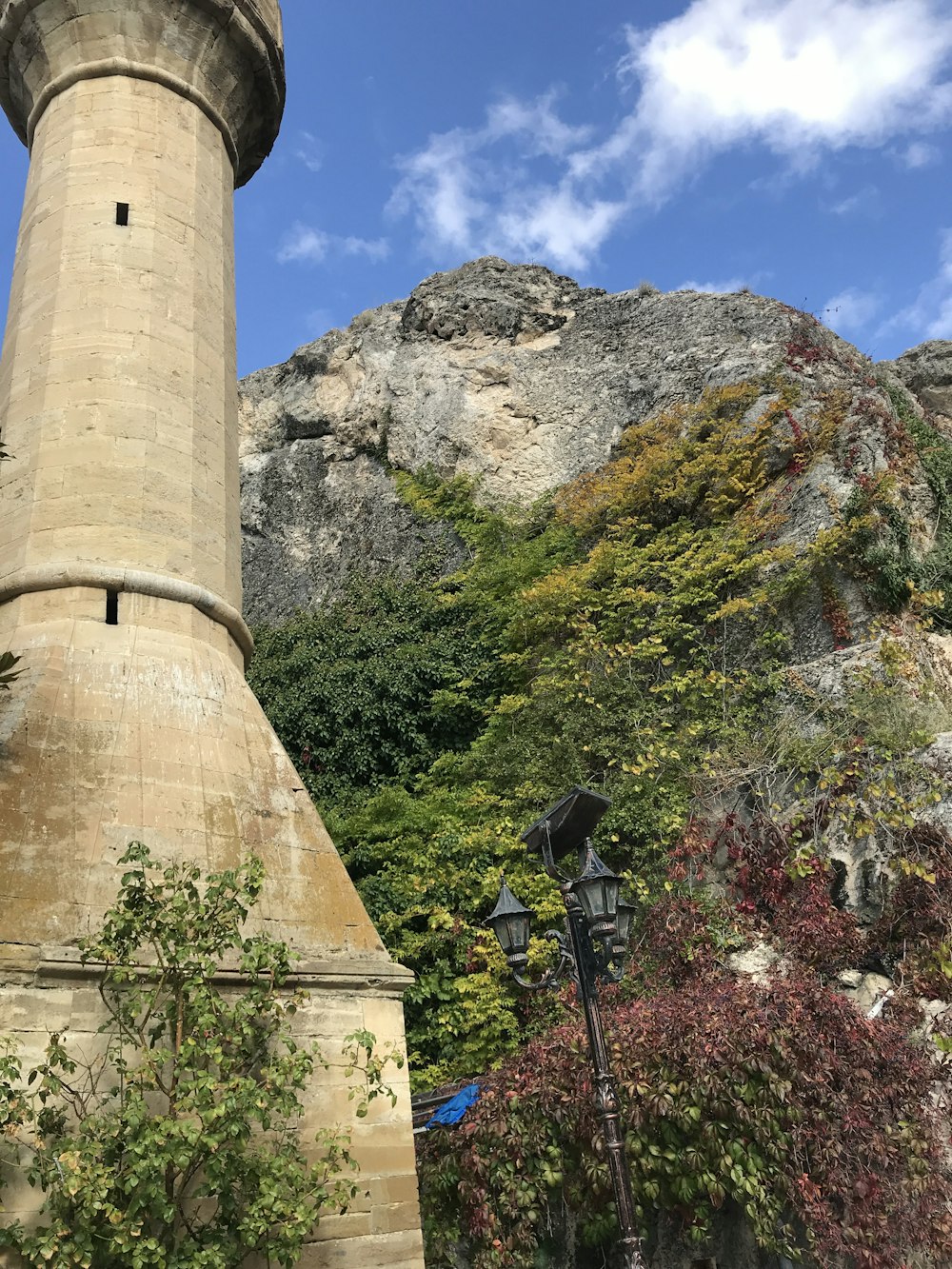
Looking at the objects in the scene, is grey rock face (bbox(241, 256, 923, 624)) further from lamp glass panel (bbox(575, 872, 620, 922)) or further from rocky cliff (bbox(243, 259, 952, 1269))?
lamp glass panel (bbox(575, 872, 620, 922))

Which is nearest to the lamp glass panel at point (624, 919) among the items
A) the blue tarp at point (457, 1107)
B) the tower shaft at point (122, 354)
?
the blue tarp at point (457, 1107)

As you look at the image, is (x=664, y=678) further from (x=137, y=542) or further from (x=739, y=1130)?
(x=137, y=542)

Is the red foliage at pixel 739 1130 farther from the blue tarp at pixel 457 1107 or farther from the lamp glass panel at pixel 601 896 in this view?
the lamp glass panel at pixel 601 896

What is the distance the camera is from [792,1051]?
680cm

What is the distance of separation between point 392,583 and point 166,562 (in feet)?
33.4

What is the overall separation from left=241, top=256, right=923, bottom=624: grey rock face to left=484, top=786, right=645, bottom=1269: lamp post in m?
10.4

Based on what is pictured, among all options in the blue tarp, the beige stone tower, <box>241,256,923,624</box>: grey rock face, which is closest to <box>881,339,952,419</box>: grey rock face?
<box>241,256,923,624</box>: grey rock face

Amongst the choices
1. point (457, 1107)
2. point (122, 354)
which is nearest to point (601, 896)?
point (457, 1107)

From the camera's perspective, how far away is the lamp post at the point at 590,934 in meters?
4.99

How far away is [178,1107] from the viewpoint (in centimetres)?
453

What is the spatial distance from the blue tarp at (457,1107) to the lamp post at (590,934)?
224 centimetres

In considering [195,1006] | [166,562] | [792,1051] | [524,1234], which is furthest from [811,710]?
[195,1006]

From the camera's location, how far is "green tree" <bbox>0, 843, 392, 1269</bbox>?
13.9ft

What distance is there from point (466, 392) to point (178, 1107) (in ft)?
51.2
